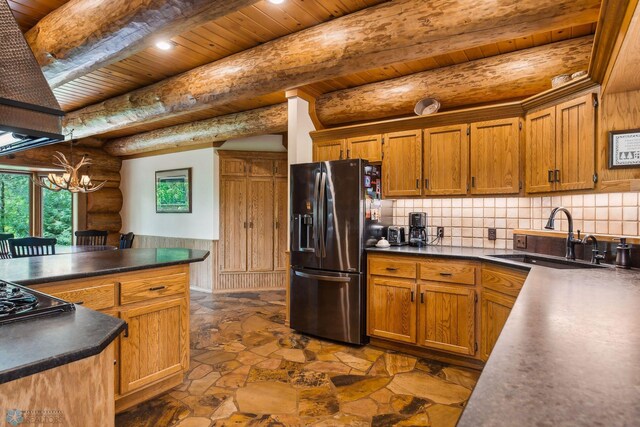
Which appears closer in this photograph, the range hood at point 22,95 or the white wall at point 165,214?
the range hood at point 22,95

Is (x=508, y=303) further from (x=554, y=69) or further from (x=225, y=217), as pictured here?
(x=225, y=217)

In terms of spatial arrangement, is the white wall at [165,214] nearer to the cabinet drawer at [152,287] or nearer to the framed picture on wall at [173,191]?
the framed picture on wall at [173,191]

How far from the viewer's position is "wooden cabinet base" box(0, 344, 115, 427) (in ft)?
3.10

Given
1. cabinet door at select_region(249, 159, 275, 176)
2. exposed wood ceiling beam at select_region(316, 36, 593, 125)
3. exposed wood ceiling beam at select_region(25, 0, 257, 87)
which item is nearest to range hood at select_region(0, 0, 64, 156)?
exposed wood ceiling beam at select_region(25, 0, 257, 87)

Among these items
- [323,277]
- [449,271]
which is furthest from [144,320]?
[449,271]

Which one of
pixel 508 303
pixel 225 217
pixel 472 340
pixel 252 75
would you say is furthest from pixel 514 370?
pixel 225 217

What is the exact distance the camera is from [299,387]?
2.59m

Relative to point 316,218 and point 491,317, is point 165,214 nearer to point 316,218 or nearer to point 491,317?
point 316,218

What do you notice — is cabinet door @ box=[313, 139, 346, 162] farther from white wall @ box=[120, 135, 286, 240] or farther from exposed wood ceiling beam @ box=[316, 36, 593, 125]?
white wall @ box=[120, 135, 286, 240]

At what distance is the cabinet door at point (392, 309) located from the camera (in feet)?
10.4

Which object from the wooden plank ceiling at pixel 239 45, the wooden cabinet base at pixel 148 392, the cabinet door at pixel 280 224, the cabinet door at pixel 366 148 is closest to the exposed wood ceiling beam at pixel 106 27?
the wooden plank ceiling at pixel 239 45

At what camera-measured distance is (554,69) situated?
290cm

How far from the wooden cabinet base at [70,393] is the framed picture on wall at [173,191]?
5107 mm

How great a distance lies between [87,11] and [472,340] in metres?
3.65
